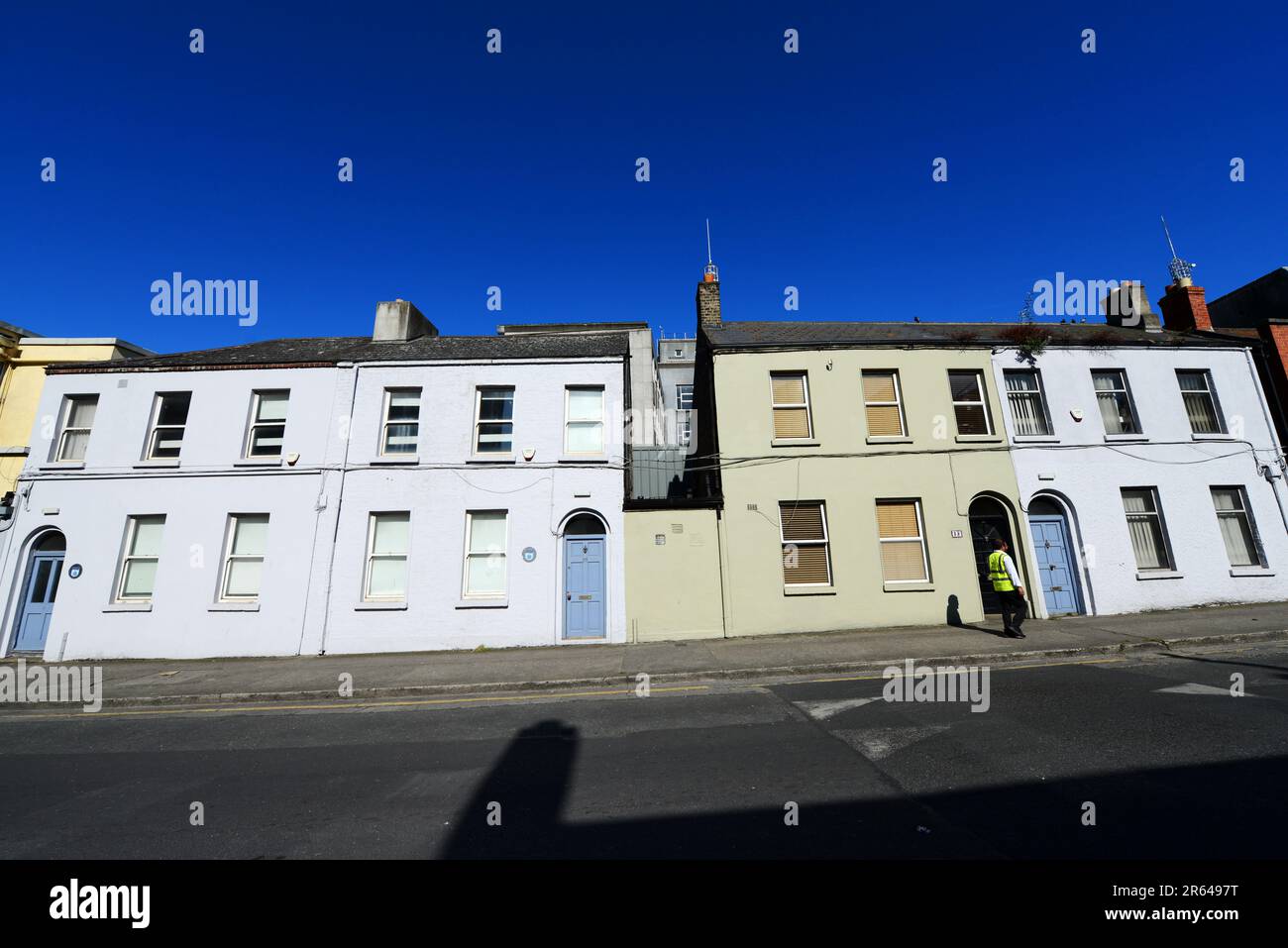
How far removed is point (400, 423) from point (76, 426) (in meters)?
9.13

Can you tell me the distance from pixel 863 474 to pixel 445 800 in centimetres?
1182

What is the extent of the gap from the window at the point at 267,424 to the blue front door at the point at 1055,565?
20.3 meters

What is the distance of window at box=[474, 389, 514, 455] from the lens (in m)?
13.2

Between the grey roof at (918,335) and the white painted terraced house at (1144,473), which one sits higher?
the grey roof at (918,335)

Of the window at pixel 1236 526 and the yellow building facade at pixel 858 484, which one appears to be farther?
the window at pixel 1236 526

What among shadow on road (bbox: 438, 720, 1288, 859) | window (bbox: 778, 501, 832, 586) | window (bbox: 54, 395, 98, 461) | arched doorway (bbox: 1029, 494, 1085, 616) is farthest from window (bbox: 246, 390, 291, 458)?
arched doorway (bbox: 1029, 494, 1085, 616)

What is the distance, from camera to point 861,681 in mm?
7922

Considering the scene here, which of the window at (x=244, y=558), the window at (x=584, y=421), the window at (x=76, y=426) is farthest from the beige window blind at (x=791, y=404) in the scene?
the window at (x=76, y=426)

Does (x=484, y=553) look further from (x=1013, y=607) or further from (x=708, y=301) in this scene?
(x=1013, y=607)

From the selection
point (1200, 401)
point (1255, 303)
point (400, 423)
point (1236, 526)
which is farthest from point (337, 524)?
point (1255, 303)

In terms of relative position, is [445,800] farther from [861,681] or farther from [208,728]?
[861,681]

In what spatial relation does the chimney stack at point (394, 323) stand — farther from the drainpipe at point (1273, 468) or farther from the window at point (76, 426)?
the drainpipe at point (1273, 468)

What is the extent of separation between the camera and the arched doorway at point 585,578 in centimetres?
1203

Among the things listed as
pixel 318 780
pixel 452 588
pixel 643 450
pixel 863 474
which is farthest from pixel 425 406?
pixel 863 474
